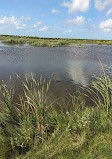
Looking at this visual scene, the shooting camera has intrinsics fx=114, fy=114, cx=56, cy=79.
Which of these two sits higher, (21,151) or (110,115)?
(110,115)

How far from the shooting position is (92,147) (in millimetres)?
2064

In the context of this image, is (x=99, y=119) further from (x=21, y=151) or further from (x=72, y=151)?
(x=21, y=151)

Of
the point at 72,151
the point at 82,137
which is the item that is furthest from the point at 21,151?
the point at 82,137

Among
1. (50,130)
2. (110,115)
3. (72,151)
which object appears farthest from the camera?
(110,115)

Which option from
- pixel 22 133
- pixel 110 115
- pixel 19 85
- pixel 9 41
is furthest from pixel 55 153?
pixel 9 41

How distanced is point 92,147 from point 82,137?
0.26 meters

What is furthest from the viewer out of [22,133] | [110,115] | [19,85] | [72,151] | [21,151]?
[19,85]

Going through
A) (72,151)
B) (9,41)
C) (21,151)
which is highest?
(9,41)

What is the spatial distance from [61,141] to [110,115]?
1340 millimetres

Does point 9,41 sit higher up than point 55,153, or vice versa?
point 9,41

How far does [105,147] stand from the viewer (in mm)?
2043

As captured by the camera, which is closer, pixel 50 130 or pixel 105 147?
pixel 105 147

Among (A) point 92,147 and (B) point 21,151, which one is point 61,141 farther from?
(B) point 21,151

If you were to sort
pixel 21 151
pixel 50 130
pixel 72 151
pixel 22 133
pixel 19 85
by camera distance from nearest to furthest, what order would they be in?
pixel 72 151 → pixel 21 151 → pixel 22 133 → pixel 50 130 → pixel 19 85
